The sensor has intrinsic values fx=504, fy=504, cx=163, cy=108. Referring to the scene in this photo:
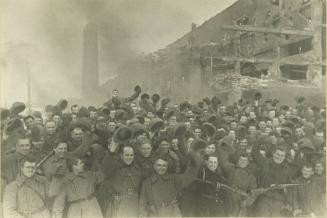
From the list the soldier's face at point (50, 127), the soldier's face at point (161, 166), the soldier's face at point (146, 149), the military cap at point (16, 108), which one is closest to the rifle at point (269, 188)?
the soldier's face at point (161, 166)

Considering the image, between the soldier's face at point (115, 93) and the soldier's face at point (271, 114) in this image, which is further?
the soldier's face at point (271, 114)

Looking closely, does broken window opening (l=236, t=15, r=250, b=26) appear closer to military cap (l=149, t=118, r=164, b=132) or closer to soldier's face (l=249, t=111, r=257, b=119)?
soldier's face (l=249, t=111, r=257, b=119)

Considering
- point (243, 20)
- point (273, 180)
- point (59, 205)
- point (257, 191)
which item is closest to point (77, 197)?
point (59, 205)

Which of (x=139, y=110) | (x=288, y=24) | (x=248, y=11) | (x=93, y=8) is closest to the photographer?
(x=93, y=8)

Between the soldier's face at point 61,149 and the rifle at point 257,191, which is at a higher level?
the soldier's face at point 61,149

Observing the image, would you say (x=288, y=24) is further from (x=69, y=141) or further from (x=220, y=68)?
(x=69, y=141)

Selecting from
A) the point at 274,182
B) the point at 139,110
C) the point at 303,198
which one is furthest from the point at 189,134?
the point at 303,198

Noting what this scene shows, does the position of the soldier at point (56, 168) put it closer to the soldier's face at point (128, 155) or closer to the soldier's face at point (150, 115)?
the soldier's face at point (128, 155)
